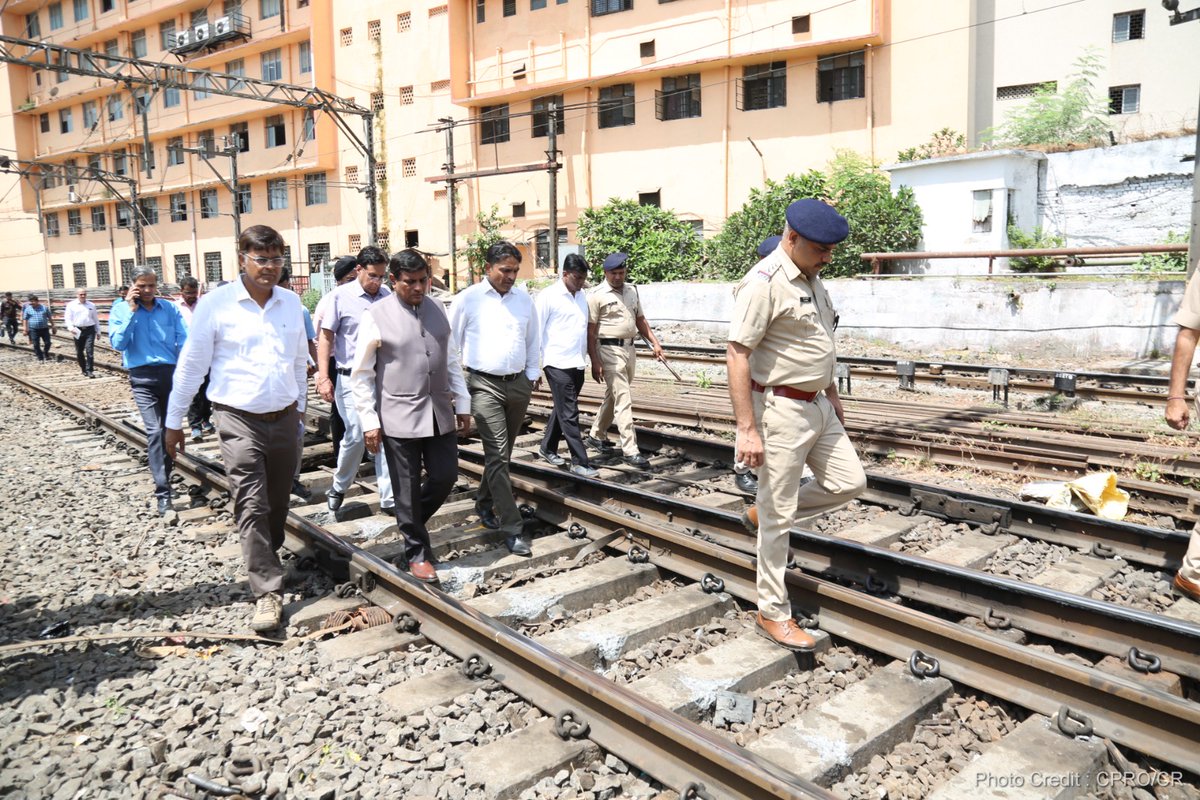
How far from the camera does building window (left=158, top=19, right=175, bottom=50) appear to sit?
44688 millimetres

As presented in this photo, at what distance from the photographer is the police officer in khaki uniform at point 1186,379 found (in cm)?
449

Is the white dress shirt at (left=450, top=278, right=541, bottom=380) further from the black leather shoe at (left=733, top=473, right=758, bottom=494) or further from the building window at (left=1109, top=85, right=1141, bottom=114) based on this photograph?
the building window at (left=1109, top=85, right=1141, bottom=114)

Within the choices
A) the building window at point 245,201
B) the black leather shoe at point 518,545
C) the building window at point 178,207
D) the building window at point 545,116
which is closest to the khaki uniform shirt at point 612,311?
the black leather shoe at point 518,545

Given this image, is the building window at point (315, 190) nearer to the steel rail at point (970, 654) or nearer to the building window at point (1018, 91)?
the building window at point (1018, 91)

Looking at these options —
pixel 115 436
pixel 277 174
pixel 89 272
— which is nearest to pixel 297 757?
pixel 115 436

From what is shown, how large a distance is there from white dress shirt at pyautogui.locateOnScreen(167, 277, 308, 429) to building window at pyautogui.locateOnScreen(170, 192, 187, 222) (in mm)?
46669

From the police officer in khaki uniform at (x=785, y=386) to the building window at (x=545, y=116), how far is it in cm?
2847

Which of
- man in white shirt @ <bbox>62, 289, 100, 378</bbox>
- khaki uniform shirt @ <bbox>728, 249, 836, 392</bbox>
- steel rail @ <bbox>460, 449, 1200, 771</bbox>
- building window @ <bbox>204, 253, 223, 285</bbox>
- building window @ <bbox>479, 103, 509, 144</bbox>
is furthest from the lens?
building window @ <bbox>204, 253, 223, 285</bbox>

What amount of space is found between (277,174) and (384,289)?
37.4m

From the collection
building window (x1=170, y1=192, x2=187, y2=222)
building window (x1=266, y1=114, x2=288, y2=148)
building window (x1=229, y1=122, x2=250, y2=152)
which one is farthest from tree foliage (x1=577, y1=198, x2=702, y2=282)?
building window (x1=170, y1=192, x2=187, y2=222)

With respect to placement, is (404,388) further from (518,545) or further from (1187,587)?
(1187,587)

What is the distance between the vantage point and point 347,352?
687cm

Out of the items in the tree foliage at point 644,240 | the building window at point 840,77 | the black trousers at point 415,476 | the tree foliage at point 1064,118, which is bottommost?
the black trousers at point 415,476

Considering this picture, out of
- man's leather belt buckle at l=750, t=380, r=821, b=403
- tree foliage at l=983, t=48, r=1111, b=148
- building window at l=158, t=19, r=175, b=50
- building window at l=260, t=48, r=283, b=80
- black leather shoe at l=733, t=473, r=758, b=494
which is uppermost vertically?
building window at l=158, t=19, r=175, b=50
